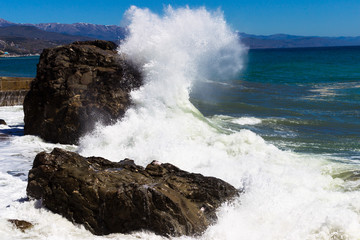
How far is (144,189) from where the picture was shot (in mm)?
5555

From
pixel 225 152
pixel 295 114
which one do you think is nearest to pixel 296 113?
pixel 295 114

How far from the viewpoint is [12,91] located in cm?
1895

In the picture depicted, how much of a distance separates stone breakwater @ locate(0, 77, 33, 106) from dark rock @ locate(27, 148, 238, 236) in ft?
44.9

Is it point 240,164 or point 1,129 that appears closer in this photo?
point 240,164

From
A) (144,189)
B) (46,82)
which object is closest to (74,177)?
(144,189)

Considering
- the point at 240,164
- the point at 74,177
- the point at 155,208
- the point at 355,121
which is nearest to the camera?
the point at 155,208

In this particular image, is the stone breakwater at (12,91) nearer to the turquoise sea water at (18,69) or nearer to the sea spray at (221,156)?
the sea spray at (221,156)

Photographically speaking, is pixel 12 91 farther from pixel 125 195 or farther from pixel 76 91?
pixel 125 195

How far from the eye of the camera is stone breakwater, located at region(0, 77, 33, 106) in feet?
61.7

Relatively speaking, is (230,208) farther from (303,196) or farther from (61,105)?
(61,105)

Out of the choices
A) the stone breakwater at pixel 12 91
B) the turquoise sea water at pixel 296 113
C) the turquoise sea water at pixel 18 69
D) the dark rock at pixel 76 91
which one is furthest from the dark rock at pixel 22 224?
the turquoise sea water at pixel 18 69

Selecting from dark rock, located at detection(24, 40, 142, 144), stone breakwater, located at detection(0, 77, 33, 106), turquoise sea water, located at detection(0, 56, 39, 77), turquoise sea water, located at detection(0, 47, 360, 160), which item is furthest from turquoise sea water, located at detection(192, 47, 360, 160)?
turquoise sea water, located at detection(0, 56, 39, 77)

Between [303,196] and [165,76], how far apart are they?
20.6 ft

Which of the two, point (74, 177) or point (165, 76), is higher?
point (165, 76)
